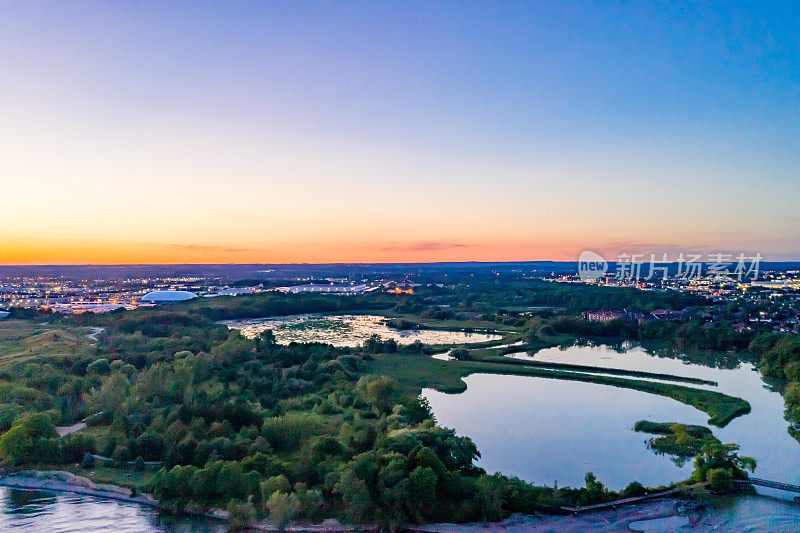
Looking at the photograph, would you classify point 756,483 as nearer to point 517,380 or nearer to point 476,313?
point 517,380

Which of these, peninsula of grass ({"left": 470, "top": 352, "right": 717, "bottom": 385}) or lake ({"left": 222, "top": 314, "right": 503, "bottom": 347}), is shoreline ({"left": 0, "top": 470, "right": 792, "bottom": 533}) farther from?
lake ({"left": 222, "top": 314, "right": 503, "bottom": 347})

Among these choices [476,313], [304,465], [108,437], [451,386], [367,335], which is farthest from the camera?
[476,313]

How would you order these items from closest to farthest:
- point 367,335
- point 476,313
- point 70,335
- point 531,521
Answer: point 531,521 < point 70,335 < point 367,335 < point 476,313

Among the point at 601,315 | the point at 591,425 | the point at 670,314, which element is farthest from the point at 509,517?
the point at 670,314

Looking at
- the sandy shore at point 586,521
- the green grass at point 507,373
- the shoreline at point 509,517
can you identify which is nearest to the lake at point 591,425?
the green grass at point 507,373

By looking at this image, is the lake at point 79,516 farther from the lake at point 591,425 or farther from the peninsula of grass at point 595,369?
the peninsula of grass at point 595,369

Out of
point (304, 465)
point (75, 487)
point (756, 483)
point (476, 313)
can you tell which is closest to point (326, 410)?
point (304, 465)
